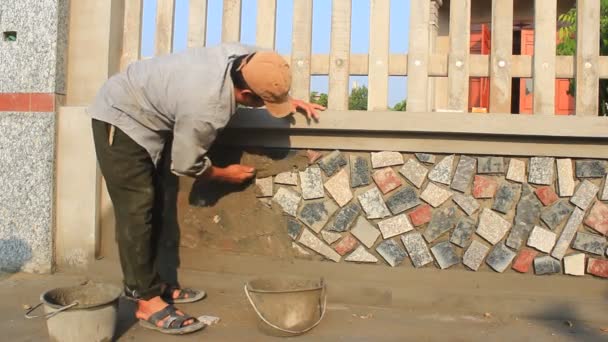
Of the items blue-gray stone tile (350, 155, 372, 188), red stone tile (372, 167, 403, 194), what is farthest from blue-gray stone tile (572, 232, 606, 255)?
blue-gray stone tile (350, 155, 372, 188)

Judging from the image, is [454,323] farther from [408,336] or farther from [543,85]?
[543,85]

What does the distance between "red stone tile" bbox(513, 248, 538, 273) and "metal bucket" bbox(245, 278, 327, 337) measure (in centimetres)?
118

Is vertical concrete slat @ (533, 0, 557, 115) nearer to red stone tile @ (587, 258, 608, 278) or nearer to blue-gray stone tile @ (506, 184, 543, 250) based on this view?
blue-gray stone tile @ (506, 184, 543, 250)

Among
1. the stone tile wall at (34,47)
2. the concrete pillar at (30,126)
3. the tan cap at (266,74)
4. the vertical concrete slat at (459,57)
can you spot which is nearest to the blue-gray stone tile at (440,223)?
the vertical concrete slat at (459,57)

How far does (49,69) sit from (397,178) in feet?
7.59

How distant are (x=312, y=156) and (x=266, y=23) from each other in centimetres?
88

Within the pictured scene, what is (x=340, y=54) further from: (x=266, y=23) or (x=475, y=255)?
(x=475, y=255)

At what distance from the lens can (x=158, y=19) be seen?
3629 mm

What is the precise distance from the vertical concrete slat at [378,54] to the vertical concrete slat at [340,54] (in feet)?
0.46

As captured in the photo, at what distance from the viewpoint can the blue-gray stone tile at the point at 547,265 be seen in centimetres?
320

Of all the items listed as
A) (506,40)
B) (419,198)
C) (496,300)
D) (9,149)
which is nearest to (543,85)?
(506,40)

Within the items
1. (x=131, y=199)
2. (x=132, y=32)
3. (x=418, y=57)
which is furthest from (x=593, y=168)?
(x=132, y=32)

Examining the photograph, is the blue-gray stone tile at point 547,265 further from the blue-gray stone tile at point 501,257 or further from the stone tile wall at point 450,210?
the blue-gray stone tile at point 501,257

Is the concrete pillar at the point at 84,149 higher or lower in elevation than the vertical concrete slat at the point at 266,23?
lower
